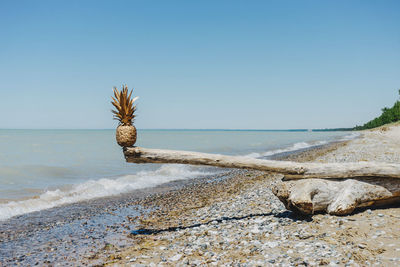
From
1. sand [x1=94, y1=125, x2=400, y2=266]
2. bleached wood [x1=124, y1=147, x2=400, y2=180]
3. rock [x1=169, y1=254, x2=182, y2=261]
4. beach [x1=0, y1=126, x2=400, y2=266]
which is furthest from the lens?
bleached wood [x1=124, y1=147, x2=400, y2=180]

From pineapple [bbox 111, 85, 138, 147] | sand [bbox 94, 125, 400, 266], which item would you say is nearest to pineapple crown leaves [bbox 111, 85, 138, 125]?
pineapple [bbox 111, 85, 138, 147]

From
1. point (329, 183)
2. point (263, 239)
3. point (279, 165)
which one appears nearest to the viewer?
point (263, 239)

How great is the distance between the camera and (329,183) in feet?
23.4

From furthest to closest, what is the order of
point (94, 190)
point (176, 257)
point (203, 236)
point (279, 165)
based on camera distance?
point (94, 190) → point (279, 165) → point (203, 236) → point (176, 257)

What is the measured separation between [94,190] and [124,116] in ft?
29.4

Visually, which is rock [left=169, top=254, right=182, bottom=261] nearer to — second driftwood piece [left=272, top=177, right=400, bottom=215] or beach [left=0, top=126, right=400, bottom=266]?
beach [left=0, top=126, right=400, bottom=266]

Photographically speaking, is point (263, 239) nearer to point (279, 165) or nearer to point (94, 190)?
point (279, 165)

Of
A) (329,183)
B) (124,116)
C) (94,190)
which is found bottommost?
(94,190)

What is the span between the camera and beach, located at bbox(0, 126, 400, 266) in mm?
5262

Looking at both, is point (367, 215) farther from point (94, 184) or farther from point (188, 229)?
point (94, 184)

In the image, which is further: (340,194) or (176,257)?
(340,194)

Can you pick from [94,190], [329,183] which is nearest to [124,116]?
[329,183]

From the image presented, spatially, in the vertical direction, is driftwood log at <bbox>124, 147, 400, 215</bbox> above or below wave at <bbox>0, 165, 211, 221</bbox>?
above

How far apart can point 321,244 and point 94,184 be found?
42.8 feet
